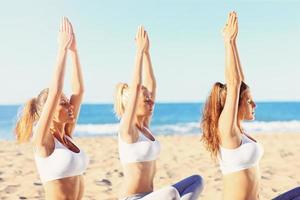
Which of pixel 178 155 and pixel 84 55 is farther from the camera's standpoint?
pixel 84 55

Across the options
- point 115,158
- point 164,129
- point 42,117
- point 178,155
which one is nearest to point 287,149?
point 178,155

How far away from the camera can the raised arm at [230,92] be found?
372 centimetres

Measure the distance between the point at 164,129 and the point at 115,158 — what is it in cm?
1744

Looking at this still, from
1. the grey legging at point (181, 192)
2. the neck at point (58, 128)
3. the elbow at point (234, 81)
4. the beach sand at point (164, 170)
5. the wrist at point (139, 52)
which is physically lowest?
the beach sand at point (164, 170)

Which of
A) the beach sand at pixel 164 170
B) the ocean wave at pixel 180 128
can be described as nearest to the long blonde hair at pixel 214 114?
the beach sand at pixel 164 170

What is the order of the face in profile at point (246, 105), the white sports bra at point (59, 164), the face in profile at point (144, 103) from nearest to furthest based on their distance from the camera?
1. the white sports bra at point (59, 164)
2. the face in profile at point (246, 105)
3. the face in profile at point (144, 103)

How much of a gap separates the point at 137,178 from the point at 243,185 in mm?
813

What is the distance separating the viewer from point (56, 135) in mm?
3807

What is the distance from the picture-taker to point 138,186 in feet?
13.7

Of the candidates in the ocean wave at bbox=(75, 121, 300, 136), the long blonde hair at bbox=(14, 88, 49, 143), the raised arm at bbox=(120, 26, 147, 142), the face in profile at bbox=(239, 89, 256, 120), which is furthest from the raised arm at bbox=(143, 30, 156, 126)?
the ocean wave at bbox=(75, 121, 300, 136)

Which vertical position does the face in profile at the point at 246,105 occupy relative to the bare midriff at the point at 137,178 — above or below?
above

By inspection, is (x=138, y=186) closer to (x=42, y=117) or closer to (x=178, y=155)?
(x=42, y=117)

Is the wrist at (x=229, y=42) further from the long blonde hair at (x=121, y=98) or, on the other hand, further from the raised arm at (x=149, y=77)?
the raised arm at (x=149, y=77)

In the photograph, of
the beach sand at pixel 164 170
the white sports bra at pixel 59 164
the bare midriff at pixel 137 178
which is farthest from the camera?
the beach sand at pixel 164 170
